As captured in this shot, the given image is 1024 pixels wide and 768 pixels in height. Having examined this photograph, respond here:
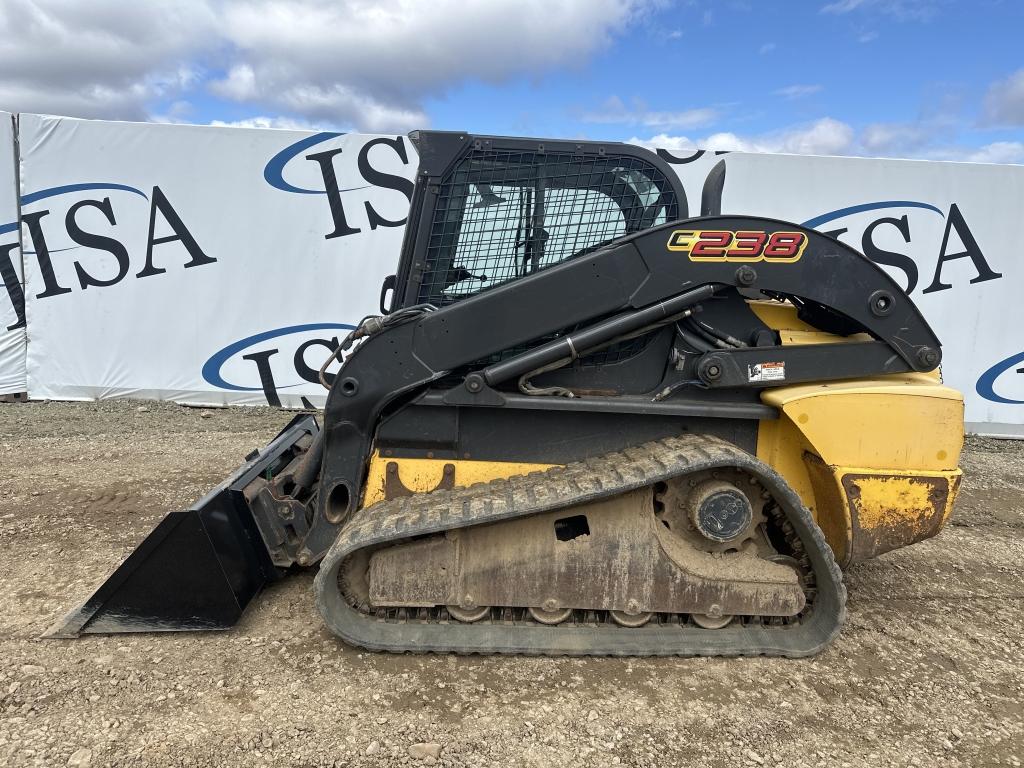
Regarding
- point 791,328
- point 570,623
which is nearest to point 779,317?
point 791,328

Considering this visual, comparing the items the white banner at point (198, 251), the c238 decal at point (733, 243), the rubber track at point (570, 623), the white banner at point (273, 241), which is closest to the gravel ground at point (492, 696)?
the rubber track at point (570, 623)

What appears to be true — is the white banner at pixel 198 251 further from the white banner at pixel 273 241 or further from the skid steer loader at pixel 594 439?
the skid steer loader at pixel 594 439

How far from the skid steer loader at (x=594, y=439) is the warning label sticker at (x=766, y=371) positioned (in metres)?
0.01

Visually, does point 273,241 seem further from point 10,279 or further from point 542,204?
point 542,204

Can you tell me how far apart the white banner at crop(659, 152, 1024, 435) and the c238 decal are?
16.5 feet

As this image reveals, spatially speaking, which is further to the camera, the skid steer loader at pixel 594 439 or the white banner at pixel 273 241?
the white banner at pixel 273 241

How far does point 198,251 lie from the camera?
791cm

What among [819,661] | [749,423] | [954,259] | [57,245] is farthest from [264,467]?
[954,259]

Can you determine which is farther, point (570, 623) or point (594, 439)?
point (594, 439)

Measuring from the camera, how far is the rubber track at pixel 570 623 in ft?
9.32

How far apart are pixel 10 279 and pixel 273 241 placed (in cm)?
315

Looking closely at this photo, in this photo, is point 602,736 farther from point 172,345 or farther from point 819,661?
point 172,345

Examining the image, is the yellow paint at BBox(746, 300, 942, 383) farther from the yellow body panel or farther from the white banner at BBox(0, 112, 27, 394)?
the white banner at BBox(0, 112, 27, 394)

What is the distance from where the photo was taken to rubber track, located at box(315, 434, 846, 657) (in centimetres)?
284
